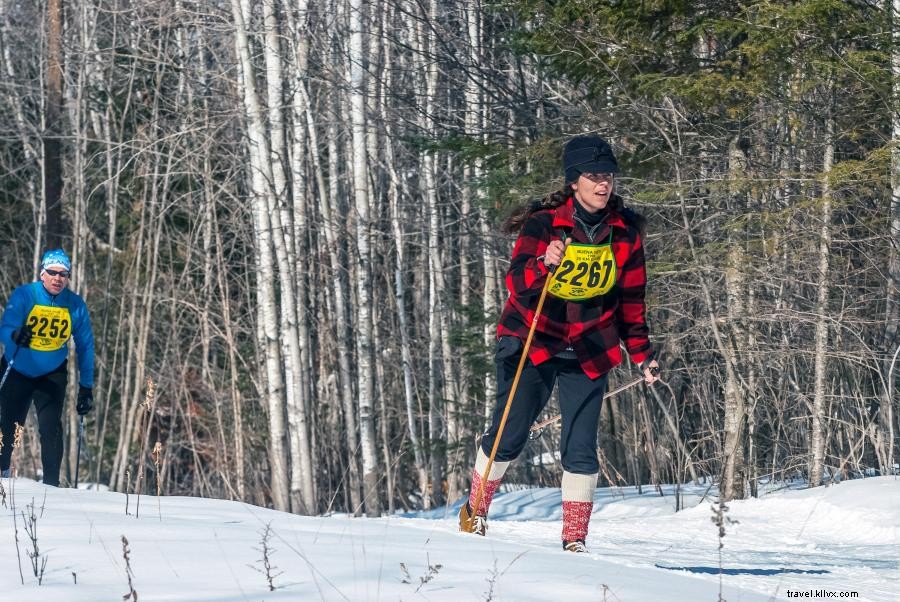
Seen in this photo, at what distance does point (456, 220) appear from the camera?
15125 millimetres

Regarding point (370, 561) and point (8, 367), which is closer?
point (370, 561)

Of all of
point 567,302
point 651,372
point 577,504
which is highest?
point 567,302

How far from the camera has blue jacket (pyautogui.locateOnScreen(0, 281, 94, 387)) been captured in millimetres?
8539

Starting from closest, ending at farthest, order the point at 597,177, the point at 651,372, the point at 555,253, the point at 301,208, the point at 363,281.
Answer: the point at 555,253 < the point at 597,177 < the point at 651,372 < the point at 363,281 < the point at 301,208

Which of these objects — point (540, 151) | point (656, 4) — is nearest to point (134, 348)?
point (540, 151)

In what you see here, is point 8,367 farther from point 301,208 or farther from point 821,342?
point 821,342

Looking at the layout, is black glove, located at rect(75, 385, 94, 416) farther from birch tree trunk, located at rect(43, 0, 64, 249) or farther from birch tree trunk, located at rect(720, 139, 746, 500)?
birch tree trunk, located at rect(43, 0, 64, 249)

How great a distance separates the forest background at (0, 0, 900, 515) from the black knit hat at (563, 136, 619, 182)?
216 centimetres

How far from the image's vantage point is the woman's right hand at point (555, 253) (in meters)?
4.95

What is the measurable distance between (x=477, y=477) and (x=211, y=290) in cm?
1625

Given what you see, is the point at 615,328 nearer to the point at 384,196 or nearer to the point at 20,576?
the point at 20,576

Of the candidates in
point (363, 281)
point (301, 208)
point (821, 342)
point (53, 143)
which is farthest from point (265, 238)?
point (821, 342)

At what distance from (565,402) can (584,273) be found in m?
0.61

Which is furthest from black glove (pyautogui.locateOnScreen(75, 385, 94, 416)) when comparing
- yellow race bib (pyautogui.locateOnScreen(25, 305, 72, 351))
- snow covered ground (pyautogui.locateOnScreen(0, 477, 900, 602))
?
snow covered ground (pyautogui.locateOnScreen(0, 477, 900, 602))
